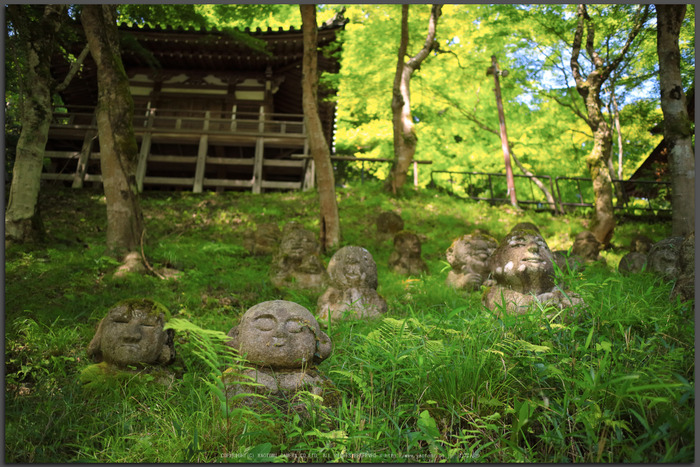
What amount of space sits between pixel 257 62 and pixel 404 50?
569 cm

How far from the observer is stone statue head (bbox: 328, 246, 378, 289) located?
534 cm

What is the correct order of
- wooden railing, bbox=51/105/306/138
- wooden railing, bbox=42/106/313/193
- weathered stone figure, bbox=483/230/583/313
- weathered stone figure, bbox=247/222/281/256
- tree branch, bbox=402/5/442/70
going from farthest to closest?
wooden railing, bbox=51/105/306/138 → wooden railing, bbox=42/106/313/193 → tree branch, bbox=402/5/442/70 → weathered stone figure, bbox=247/222/281/256 → weathered stone figure, bbox=483/230/583/313

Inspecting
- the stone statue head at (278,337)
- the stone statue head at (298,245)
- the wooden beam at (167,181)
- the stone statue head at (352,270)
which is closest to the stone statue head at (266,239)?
the stone statue head at (298,245)

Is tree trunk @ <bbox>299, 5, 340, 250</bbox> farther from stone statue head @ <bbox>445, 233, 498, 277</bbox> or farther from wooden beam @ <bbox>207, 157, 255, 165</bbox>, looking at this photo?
wooden beam @ <bbox>207, 157, 255, 165</bbox>

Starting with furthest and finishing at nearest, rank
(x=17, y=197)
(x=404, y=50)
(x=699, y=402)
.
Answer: (x=404, y=50), (x=17, y=197), (x=699, y=402)

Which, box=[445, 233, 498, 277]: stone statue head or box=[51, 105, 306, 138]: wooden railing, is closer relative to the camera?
Result: box=[445, 233, 498, 277]: stone statue head

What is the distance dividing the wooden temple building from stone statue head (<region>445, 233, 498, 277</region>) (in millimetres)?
7687

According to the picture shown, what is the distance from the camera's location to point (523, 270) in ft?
14.1

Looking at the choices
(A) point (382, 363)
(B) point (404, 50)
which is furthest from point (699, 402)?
(B) point (404, 50)

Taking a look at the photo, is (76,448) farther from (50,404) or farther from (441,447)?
(441,447)

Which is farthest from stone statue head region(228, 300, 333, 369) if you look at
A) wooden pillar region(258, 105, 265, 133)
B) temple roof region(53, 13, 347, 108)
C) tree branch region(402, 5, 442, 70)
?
wooden pillar region(258, 105, 265, 133)

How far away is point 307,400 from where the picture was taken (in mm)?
2561

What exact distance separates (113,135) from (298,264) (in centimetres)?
364

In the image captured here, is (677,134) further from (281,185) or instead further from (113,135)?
(281,185)
